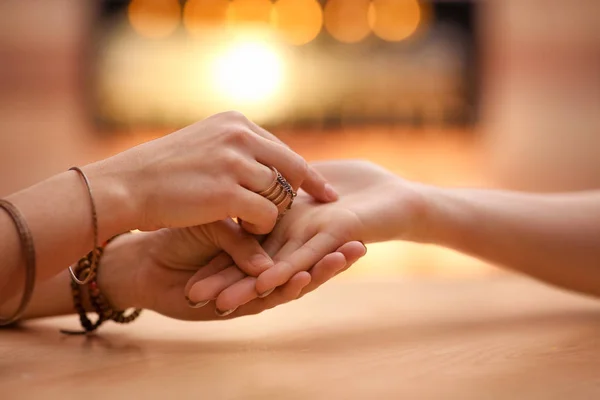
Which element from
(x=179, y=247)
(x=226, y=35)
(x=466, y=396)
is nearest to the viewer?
(x=466, y=396)

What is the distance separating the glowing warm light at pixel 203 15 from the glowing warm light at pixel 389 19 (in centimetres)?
64

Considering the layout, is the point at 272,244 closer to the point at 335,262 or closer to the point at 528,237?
the point at 335,262

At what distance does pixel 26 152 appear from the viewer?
2988 millimetres

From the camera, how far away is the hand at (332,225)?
0.76 metres

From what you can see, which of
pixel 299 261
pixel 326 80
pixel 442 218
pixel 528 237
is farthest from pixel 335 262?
pixel 326 80

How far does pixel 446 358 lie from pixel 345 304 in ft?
1.28

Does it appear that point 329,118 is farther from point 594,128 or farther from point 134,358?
point 134,358

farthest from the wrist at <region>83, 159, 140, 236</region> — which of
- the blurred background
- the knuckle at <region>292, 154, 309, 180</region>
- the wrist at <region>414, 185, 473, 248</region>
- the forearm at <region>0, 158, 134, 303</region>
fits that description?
the blurred background

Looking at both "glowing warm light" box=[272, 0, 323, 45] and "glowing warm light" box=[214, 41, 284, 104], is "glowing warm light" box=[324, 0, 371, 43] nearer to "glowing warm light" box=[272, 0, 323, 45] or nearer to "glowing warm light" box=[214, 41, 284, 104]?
"glowing warm light" box=[272, 0, 323, 45]

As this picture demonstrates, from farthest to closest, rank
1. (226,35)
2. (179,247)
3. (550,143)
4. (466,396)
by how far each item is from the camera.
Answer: (550,143), (226,35), (179,247), (466,396)

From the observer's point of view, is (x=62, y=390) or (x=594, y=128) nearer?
(x=62, y=390)

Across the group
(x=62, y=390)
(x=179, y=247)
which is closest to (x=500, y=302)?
(x=179, y=247)

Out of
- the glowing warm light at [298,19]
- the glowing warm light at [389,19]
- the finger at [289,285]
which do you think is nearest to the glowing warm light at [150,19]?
the glowing warm light at [298,19]

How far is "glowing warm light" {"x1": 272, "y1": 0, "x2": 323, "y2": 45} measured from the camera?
2.86 metres
